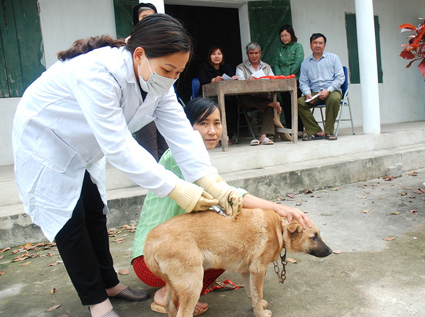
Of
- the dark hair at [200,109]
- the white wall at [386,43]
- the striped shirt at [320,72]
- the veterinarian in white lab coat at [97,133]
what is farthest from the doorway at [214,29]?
the veterinarian in white lab coat at [97,133]

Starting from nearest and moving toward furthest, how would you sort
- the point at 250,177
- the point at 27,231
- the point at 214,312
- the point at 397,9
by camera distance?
the point at 214,312 → the point at 27,231 → the point at 250,177 → the point at 397,9

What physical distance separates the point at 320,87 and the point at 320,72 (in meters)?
0.28

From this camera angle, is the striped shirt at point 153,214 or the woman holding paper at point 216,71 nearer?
the striped shirt at point 153,214

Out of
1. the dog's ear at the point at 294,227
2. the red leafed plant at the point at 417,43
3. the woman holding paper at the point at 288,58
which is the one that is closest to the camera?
the dog's ear at the point at 294,227

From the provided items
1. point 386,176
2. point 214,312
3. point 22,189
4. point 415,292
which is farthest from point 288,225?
point 386,176

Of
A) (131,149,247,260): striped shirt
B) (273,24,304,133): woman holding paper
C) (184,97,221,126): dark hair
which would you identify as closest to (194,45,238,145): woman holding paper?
(273,24,304,133): woman holding paper

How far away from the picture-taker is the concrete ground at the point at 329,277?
2.49m

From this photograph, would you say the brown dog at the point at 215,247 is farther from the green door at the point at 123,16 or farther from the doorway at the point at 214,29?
the doorway at the point at 214,29

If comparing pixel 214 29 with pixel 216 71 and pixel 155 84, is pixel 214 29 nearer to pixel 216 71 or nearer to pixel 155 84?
pixel 216 71

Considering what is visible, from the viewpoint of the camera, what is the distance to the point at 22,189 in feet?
7.16

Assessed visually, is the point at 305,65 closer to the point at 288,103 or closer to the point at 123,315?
the point at 288,103

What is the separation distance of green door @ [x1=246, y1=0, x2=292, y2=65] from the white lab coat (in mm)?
6486

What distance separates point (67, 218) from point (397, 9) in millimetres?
10537

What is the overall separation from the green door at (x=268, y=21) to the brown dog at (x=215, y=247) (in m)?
6.59
